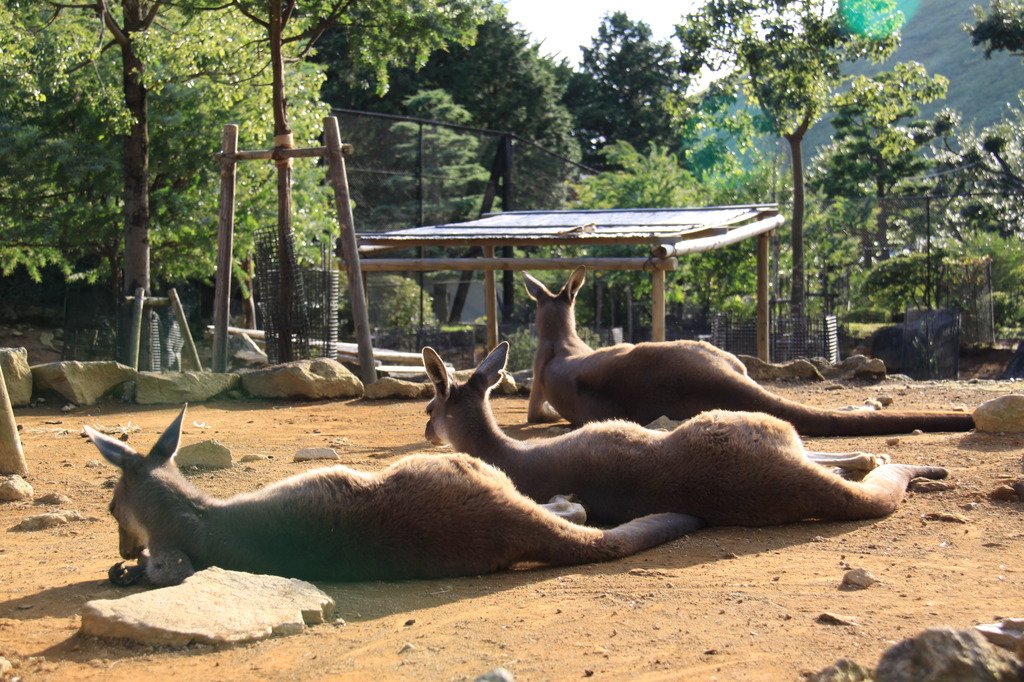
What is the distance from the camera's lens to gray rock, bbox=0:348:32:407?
31.6 ft

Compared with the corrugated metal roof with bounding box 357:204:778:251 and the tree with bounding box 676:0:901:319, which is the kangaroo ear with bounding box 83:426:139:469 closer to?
the corrugated metal roof with bounding box 357:204:778:251

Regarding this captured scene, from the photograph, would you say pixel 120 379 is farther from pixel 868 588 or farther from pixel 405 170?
pixel 405 170

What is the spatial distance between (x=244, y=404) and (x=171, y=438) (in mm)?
6442

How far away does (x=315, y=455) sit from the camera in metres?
6.96

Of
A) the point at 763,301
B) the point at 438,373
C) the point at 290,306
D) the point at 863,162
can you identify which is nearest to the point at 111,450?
the point at 438,373

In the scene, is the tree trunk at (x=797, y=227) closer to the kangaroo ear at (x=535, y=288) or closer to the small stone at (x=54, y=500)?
the kangaroo ear at (x=535, y=288)

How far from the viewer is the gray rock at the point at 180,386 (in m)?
10.2

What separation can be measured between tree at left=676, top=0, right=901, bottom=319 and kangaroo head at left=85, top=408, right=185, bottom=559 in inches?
709

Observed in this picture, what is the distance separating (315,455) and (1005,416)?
4.70 m

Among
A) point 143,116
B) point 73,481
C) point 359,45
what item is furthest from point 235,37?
point 73,481

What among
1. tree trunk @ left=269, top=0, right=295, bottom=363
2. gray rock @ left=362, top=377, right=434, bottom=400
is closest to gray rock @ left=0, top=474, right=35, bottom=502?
gray rock @ left=362, top=377, right=434, bottom=400

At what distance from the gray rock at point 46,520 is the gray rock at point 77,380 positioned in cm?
498

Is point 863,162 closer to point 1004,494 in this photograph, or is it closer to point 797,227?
point 797,227

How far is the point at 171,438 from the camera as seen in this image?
4316mm
